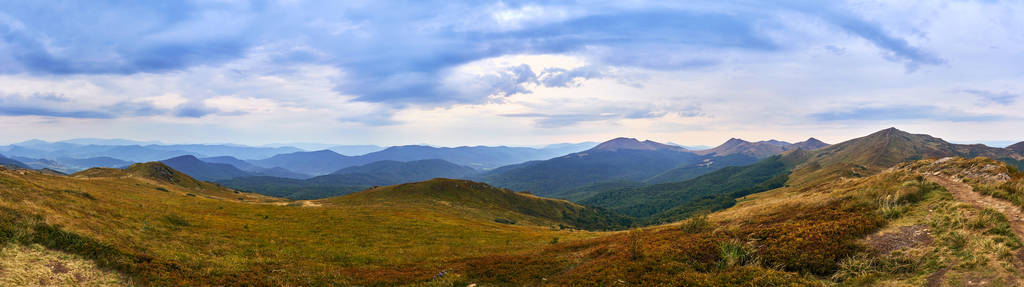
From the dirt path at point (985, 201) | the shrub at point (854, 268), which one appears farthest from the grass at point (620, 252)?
the dirt path at point (985, 201)

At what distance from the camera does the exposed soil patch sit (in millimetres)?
14164

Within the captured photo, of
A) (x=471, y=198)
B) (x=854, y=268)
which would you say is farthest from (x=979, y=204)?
(x=471, y=198)

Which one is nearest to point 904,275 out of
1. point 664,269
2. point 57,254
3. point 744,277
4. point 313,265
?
point 744,277

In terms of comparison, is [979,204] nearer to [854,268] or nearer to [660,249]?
[854,268]

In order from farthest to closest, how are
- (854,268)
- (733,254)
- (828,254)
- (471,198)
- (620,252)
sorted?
(471,198)
(620,252)
(733,254)
(828,254)
(854,268)

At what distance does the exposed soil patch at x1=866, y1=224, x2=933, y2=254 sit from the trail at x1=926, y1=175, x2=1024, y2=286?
222cm

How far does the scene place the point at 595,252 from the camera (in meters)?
21.2

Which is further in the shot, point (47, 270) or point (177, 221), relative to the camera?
point (177, 221)

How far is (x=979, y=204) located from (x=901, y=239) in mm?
6526

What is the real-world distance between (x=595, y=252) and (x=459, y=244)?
50.2 feet

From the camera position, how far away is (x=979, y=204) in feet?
55.6

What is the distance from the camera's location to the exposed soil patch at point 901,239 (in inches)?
558

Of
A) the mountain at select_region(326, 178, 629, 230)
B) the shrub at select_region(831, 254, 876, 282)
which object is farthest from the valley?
the mountain at select_region(326, 178, 629, 230)

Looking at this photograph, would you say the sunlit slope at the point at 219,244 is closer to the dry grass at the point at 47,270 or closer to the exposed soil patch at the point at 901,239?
the dry grass at the point at 47,270
